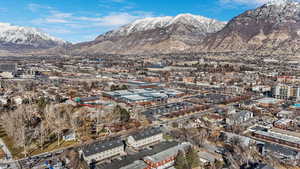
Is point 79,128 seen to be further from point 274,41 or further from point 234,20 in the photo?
point 234,20

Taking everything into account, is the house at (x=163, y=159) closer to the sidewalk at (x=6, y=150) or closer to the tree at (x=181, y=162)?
the tree at (x=181, y=162)

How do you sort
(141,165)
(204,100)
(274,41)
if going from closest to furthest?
1. (141,165)
2. (204,100)
3. (274,41)

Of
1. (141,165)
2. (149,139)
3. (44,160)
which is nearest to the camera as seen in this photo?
(141,165)

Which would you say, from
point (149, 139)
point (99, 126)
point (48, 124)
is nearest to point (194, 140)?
point (149, 139)

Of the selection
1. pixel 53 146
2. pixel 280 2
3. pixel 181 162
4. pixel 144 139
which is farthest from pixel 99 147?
pixel 280 2

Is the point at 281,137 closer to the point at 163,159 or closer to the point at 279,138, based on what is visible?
the point at 279,138

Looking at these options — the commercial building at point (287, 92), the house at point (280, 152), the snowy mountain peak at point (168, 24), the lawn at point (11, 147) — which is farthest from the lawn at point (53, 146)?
the snowy mountain peak at point (168, 24)
